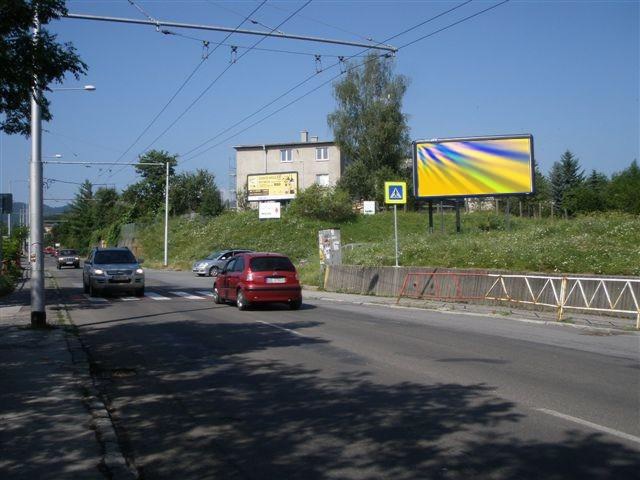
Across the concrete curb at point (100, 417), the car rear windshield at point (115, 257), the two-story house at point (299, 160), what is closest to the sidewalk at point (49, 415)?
the concrete curb at point (100, 417)

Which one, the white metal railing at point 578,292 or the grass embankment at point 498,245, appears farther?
the grass embankment at point 498,245

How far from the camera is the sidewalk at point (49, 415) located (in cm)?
529

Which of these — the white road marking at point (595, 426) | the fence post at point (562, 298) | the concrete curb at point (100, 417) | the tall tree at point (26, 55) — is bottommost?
the white road marking at point (595, 426)

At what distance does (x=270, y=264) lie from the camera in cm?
1850

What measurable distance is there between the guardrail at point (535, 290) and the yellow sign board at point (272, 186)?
1608 inches

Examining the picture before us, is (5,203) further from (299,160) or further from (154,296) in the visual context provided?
(299,160)

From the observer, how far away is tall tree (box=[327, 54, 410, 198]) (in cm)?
6019

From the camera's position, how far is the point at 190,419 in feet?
22.4

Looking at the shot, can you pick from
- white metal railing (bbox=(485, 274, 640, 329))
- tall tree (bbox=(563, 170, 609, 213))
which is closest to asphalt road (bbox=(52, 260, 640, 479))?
white metal railing (bbox=(485, 274, 640, 329))

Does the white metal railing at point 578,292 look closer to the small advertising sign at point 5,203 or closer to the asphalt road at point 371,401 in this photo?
the asphalt road at point 371,401

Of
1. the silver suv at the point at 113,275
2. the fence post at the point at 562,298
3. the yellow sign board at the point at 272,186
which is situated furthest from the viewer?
the yellow sign board at the point at 272,186

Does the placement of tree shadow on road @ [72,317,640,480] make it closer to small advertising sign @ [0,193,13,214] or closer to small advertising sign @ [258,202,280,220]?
small advertising sign @ [0,193,13,214]

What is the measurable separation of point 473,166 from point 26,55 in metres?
24.0

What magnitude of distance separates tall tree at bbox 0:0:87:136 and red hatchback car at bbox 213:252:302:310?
9.05 m
